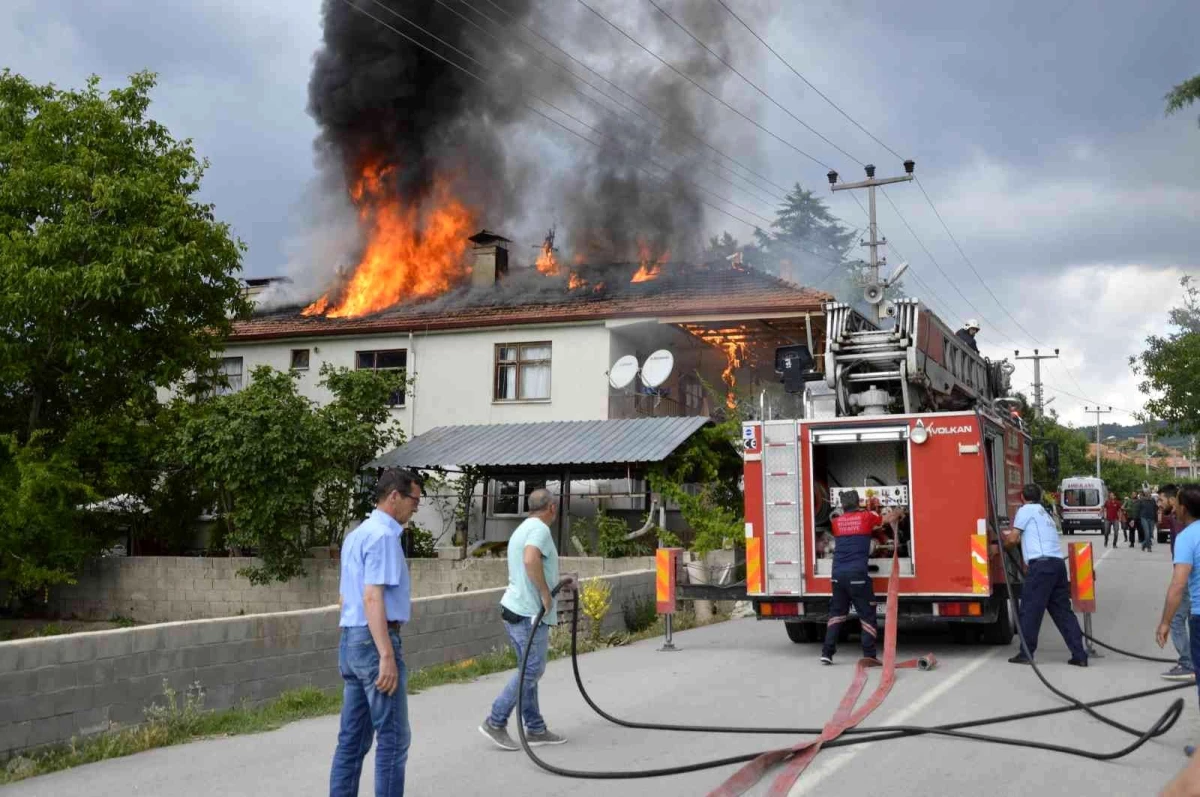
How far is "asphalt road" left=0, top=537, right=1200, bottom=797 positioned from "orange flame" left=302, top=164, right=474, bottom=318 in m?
24.3

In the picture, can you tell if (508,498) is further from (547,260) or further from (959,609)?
(959,609)

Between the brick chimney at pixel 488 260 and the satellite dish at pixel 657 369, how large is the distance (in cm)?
932

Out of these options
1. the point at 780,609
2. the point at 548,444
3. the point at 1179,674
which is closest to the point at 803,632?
the point at 780,609

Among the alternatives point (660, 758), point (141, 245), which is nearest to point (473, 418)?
point (141, 245)

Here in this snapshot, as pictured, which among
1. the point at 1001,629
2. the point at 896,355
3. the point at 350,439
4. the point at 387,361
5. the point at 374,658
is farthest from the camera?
the point at 387,361

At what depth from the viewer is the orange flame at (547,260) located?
34.8 m

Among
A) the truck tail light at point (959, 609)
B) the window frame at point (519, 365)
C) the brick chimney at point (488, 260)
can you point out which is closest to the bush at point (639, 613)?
the truck tail light at point (959, 609)

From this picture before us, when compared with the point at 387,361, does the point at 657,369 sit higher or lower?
lower

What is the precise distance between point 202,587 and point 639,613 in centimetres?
1293

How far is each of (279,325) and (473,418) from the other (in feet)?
24.2

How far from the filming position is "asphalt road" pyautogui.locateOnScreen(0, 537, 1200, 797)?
5.82 metres

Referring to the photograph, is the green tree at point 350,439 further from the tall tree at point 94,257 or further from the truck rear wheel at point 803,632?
the truck rear wheel at point 803,632

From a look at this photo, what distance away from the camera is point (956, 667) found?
10.0 m

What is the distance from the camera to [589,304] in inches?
1046
